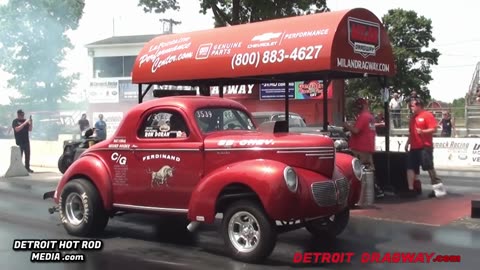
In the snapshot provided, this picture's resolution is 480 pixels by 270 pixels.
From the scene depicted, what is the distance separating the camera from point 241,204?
20.9ft

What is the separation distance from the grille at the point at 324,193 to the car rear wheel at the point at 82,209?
2965 millimetres

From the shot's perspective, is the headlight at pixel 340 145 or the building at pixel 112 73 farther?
the building at pixel 112 73

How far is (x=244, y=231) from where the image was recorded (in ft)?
21.1

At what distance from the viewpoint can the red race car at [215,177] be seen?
6.21 m

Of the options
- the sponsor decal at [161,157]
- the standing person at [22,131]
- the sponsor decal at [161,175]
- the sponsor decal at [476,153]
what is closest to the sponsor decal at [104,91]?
the standing person at [22,131]

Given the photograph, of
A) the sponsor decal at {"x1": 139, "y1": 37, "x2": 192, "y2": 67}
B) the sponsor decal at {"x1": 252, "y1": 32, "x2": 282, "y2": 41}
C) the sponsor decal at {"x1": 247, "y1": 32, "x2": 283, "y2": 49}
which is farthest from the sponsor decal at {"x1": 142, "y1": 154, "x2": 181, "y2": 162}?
the sponsor decal at {"x1": 139, "y1": 37, "x2": 192, "y2": 67}

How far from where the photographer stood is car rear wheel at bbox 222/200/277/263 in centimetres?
615

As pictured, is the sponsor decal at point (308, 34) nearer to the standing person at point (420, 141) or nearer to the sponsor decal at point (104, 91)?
the standing person at point (420, 141)

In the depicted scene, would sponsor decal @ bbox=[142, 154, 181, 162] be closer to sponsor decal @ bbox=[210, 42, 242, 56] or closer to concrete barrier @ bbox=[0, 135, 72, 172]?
sponsor decal @ bbox=[210, 42, 242, 56]

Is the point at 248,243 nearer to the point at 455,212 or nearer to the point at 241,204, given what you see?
the point at 241,204

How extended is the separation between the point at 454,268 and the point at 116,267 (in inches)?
142

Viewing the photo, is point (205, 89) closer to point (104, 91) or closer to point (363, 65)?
point (363, 65)

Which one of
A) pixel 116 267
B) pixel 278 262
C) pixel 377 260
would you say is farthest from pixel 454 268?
pixel 116 267

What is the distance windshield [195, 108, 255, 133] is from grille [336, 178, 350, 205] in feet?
5.06
